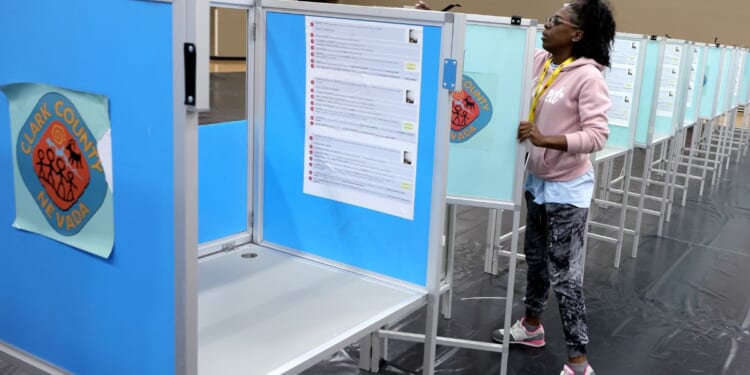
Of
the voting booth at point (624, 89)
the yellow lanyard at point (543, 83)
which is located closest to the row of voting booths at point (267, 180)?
the yellow lanyard at point (543, 83)

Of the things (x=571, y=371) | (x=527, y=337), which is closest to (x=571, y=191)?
(x=571, y=371)

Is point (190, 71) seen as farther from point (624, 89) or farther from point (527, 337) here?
point (624, 89)

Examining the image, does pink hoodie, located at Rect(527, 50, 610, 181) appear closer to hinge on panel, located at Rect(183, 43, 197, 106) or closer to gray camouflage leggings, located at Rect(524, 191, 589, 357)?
gray camouflage leggings, located at Rect(524, 191, 589, 357)

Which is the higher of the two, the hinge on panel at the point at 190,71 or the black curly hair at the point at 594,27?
the black curly hair at the point at 594,27

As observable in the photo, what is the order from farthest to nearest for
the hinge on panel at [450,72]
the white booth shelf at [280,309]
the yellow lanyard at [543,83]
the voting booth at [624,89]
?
the voting booth at [624,89] < the yellow lanyard at [543,83] < the hinge on panel at [450,72] < the white booth shelf at [280,309]

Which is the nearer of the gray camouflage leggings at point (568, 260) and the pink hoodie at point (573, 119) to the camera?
the pink hoodie at point (573, 119)

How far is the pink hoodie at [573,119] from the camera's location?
210cm

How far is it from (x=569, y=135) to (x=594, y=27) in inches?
14.8

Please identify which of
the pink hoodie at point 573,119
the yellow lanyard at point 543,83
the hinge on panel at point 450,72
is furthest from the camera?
the yellow lanyard at point 543,83

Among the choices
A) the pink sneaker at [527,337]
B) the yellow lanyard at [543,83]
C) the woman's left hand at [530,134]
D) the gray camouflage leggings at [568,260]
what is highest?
the yellow lanyard at [543,83]

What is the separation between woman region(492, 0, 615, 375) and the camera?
2111 millimetres

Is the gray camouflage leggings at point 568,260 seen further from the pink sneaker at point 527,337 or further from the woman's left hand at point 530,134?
the pink sneaker at point 527,337

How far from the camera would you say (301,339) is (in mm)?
1337

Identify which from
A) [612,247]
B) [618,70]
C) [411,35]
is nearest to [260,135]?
[411,35]
